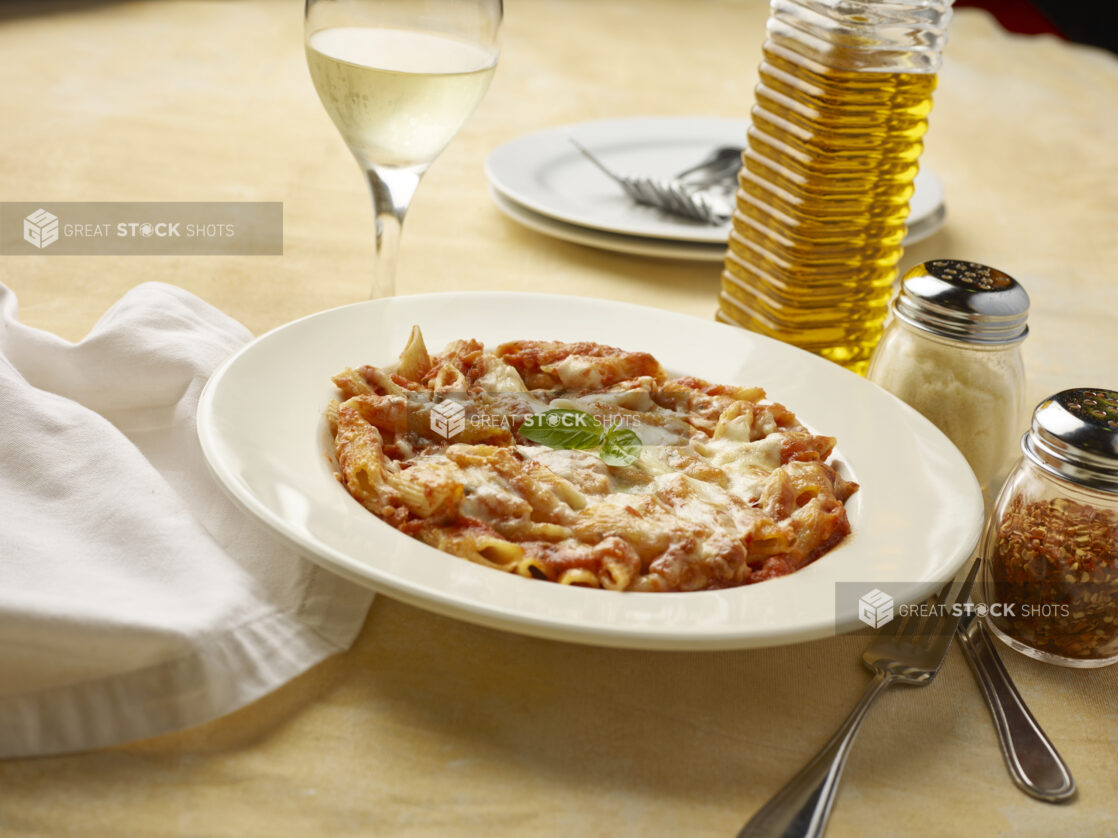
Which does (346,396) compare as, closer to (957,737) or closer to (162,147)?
(957,737)

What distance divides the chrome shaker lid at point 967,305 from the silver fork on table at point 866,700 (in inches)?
13.7

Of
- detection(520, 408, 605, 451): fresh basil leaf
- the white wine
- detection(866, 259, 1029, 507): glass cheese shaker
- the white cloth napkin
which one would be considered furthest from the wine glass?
detection(866, 259, 1029, 507): glass cheese shaker

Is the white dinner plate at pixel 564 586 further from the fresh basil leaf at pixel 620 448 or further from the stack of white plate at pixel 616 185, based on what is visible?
the stack of white plate at pixel 616 185

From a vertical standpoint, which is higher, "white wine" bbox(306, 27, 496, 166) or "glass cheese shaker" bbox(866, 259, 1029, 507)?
"white wine" bbox(306, 27, 496, 166)

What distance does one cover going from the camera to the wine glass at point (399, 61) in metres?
1.54

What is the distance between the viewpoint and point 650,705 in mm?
1078

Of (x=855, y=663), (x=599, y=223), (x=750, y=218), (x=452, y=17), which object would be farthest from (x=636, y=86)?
(x=855, y=663)

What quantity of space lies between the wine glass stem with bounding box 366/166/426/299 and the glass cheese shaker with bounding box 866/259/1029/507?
0.78 metres

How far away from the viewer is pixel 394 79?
5.02 ft

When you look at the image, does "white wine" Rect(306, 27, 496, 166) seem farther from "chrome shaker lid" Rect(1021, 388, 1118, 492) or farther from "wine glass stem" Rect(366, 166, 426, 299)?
"chrome shaker lid" Rect(1021, 388, 1118, 492)

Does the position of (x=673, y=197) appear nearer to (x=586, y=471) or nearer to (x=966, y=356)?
(x=966, y=356)

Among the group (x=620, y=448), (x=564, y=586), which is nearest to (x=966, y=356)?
(x=620, y=448)

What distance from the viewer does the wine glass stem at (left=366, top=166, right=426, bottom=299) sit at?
1.72m

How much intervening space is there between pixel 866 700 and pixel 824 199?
0.93 metres
